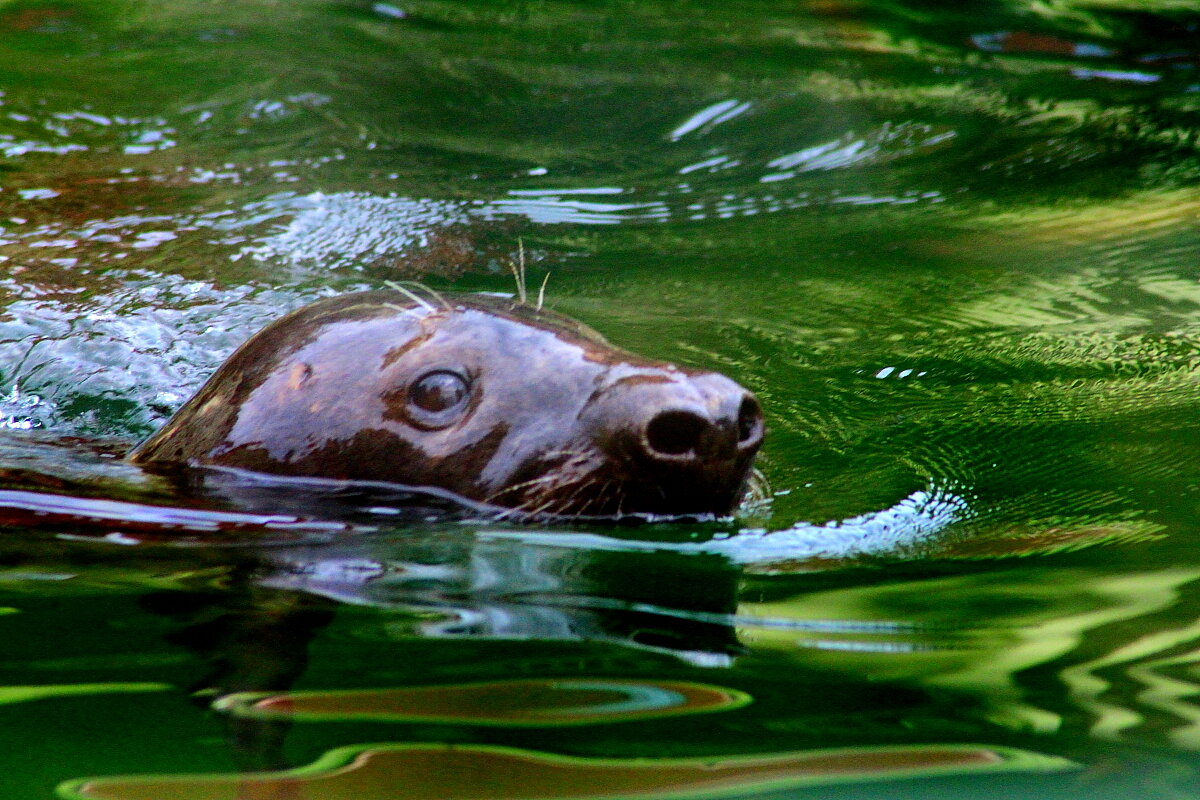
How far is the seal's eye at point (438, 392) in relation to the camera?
3.43 m

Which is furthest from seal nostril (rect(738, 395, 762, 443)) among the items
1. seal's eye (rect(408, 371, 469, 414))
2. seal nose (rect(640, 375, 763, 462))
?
seal's eye (rect(408, 371, 469, 414))

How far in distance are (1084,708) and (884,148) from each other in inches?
244

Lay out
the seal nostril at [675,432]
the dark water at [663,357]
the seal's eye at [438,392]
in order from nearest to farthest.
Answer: the dark water at [663,357]
the seal nostril at [675,432]
the seal's eye at [438,392]

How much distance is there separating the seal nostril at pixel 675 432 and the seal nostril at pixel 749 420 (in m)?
→ 0.11

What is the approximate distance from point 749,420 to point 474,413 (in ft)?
2.09

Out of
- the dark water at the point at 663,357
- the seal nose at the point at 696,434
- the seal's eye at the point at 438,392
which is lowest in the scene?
the dark water at the point at 663,357

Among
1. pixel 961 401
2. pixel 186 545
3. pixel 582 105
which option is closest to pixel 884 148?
Result: pixel 582 105

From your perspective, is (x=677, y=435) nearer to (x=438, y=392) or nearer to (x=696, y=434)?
(x=696, y=434)

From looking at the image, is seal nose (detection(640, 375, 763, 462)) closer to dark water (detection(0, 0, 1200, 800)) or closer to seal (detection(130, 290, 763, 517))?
seal (detection(130, 290, 763, 517))

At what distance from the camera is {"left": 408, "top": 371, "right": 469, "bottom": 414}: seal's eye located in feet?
11.2

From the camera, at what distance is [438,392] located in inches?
136

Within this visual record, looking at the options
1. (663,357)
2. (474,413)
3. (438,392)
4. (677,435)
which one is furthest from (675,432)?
(663,357)

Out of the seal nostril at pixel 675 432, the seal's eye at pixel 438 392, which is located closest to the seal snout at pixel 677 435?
the seal nostril at pixel 675 432

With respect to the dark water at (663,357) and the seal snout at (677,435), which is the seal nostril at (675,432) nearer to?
the seal snout at (677,435)
